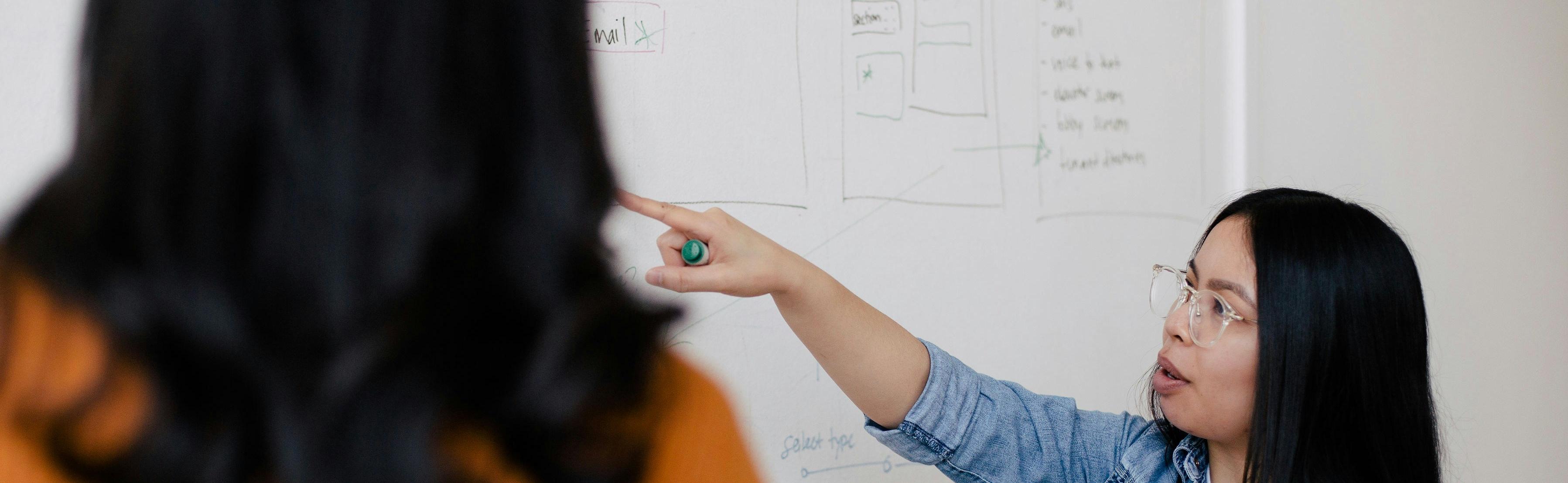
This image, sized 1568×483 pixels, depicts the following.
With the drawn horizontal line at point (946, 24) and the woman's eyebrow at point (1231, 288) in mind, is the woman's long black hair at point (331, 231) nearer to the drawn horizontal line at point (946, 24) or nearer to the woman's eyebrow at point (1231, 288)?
the woman's eyebrow at point (1231, 288)

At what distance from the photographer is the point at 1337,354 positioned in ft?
3.17

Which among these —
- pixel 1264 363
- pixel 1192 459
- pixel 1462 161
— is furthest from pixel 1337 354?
pixel 1462 161

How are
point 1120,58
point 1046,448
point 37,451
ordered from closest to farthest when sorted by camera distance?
point 37,451
point 1046,448
point 1120,58

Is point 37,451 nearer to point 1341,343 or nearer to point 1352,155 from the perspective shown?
point 1341,343

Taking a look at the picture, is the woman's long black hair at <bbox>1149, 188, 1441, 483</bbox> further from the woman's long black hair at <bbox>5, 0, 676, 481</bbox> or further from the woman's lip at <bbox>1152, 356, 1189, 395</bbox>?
the woman's long black hair at <bbox>5, 0, 676, 481</bbox>

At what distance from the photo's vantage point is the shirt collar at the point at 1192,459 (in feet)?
3.52

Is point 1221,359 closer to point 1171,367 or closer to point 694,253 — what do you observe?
point 1171,367

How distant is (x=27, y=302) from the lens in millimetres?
370

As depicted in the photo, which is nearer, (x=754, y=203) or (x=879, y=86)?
(x=754, y=203)

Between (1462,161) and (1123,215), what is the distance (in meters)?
0.93

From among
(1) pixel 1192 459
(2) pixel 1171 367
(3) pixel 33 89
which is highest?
(3) pixel 33 89

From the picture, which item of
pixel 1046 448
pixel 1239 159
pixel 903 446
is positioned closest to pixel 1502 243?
pixel 1239 159

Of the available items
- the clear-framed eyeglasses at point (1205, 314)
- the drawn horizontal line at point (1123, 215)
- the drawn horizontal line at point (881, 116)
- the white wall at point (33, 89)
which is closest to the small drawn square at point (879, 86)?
the drawn horizontal line at point (881, 116)

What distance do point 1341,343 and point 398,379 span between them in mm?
899
